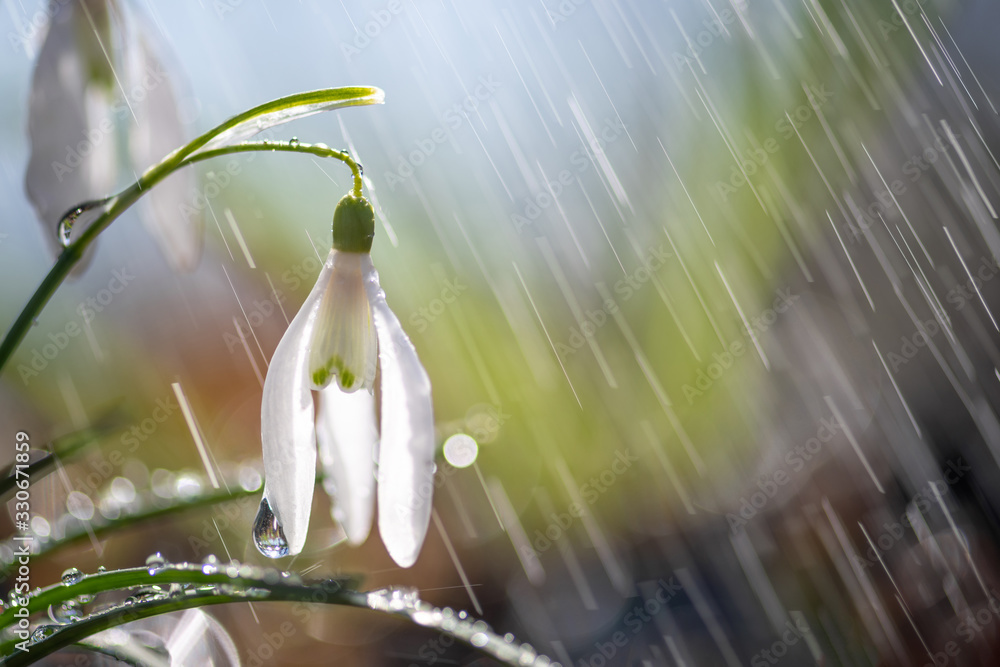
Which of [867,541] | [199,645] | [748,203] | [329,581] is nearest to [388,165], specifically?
[748,203]

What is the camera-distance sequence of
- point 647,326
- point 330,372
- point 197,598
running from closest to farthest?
point 197,598 < point 330,372 < point 647,326

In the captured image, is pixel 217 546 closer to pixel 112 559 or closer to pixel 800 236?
pixel 112 559

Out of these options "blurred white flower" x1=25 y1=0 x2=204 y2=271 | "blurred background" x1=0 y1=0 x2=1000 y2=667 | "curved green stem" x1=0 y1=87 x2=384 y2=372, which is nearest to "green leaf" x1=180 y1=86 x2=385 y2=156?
"curved green stem" x1=0 y1=87 x2=384 y2=372

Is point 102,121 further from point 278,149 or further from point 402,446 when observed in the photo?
point 402,446

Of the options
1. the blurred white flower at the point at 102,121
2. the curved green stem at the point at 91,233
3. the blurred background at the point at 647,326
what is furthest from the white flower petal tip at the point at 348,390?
the blurred background at the point at 647,326

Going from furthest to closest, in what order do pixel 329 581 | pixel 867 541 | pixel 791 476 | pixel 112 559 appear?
pixel 791 476 → pixel 867 541 → pixel 112 559 → pixel 329 581

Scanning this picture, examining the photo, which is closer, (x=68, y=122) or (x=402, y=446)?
(x=402, y=446)

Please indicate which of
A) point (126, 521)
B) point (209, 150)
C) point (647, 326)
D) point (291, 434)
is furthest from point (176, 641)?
point (647, 326)
